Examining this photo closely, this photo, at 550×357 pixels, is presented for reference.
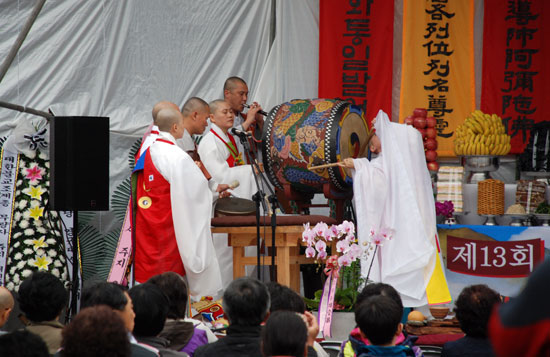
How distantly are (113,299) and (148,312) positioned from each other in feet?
0.46

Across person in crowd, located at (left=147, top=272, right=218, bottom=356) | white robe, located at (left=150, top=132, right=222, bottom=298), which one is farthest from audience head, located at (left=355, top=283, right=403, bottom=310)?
white robe, located at (left=150, top=132, right=222, bottom=298)

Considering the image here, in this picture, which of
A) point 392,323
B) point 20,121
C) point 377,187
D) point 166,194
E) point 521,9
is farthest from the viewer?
point 521,9

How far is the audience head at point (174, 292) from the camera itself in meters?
3.26

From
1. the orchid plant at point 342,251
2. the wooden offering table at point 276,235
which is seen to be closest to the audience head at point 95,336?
the orchid plant at point 342,251

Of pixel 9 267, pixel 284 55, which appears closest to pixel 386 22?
pixel 284 55

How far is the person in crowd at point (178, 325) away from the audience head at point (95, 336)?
42.0 inches

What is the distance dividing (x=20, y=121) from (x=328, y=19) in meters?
2.86

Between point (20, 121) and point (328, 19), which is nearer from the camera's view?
point (20, 121)

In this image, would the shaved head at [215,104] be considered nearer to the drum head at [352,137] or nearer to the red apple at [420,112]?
the drum head at [352,137]

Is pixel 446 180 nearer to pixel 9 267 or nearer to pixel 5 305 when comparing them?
pixel 9 267

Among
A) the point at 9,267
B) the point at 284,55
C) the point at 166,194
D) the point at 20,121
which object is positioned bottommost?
the point at 9,267

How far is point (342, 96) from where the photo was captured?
7312mm

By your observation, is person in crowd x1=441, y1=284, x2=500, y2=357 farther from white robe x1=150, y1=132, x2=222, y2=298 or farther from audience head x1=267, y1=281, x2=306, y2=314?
white robe x1=150, y1=132, x2=222, y2=298

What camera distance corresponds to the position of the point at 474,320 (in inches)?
117
